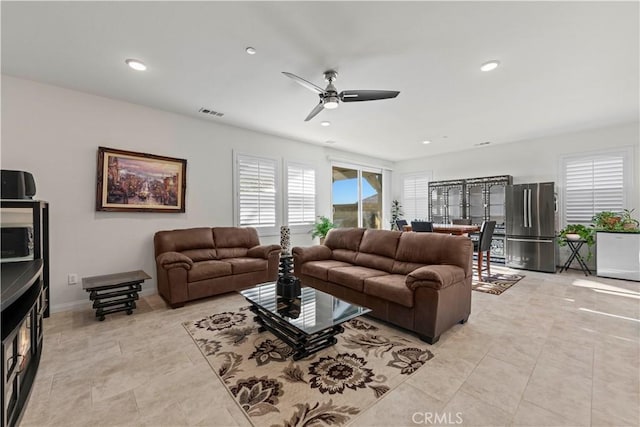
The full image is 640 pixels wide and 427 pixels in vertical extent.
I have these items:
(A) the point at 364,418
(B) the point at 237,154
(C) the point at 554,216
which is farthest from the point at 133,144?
(C) the point at 554,216

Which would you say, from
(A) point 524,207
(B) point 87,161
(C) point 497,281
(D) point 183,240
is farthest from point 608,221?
(B) point 87,161

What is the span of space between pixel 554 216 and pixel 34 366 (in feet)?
25.5

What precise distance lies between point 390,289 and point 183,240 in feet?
10.4

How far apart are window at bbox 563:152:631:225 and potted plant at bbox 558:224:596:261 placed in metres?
0.37

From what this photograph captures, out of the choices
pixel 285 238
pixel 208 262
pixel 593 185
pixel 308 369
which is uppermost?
pixel 593 185

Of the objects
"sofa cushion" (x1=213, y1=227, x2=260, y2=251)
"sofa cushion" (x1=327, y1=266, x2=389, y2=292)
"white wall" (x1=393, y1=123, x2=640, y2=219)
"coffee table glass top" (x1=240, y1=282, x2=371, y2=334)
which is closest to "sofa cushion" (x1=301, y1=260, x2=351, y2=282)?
"sofa cushion" (x1=327, y1=266, x2=389, y2=292)

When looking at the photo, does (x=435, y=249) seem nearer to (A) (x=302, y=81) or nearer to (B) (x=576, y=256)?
(A) (x=302, y=81)

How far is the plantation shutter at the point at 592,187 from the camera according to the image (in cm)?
507

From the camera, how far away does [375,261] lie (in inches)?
145

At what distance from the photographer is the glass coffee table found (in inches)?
86.0

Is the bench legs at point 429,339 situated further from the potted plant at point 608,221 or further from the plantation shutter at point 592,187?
the plantation shutter at point 592,187

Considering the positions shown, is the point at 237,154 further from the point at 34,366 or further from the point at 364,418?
the point at 364,418

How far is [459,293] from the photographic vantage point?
2.82m

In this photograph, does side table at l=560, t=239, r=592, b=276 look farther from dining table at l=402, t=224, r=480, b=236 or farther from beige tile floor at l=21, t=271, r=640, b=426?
beige tile floor at l=21, t=271, r=640, b=426
